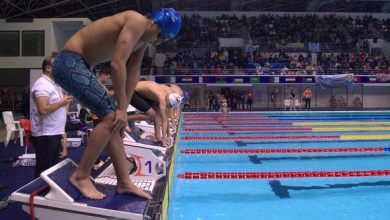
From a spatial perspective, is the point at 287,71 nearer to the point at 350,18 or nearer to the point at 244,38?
the point at 244,38

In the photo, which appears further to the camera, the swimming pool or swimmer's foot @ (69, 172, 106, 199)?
the swimming pool

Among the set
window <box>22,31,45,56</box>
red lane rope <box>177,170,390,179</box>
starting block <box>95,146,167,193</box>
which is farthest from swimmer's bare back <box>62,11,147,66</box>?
window <box>22,31,45,56</box>

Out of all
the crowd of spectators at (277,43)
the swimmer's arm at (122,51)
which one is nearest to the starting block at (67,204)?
the swimmer's arm at (122,51)

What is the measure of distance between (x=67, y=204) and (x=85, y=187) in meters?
0.23

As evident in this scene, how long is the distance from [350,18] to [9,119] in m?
30.8

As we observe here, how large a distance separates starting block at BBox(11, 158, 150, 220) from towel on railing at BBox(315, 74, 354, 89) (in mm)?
23621

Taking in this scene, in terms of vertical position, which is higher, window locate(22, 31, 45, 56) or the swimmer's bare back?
window locate(22, 31, 45, 56)

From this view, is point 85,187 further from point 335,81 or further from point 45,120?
point 335,81

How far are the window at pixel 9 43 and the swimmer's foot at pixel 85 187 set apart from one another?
18.4 meters

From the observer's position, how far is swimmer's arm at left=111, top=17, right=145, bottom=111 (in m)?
2.63

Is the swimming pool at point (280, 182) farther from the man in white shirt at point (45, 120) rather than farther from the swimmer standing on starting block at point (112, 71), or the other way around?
the swimmer standing on starting block at point (112, 71)

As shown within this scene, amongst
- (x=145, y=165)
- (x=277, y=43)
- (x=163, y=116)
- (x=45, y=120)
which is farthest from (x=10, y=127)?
(x=277, y=43)

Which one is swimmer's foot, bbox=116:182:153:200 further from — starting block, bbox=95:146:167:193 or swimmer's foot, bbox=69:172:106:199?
starting block, bbox=95:146:167:193

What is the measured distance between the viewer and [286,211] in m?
4.44
